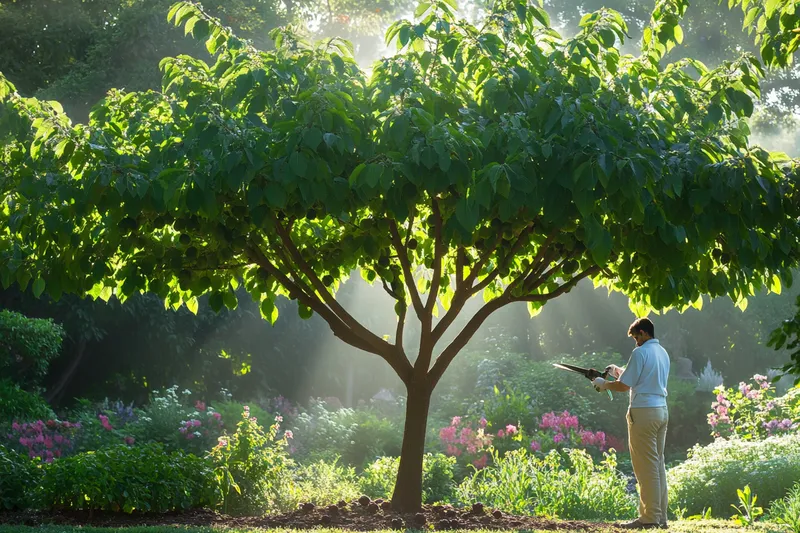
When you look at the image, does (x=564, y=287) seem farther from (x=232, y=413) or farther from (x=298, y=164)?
(x=232, y=413)

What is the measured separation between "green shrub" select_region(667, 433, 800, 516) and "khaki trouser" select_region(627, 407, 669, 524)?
104 inches

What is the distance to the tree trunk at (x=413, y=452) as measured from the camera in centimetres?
712

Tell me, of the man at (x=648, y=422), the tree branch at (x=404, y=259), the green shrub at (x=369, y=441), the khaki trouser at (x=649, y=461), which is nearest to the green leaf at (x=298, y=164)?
the tree branch at (x=404, y=259)

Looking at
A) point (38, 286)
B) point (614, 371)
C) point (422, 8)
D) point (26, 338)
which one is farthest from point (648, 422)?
point (26, 338)

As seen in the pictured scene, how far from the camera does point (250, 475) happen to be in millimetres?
8945

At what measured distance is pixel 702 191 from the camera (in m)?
5.11

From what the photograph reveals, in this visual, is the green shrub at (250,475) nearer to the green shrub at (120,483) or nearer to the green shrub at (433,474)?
the green shrub at (120,483)

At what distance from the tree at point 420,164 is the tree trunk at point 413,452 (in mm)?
22

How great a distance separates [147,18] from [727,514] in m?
13.4

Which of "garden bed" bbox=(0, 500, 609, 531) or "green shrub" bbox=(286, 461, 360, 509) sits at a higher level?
"green shrub" bbox=(286, 461, 360, 509)

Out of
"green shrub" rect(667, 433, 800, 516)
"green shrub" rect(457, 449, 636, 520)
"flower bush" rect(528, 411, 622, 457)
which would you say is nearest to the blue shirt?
"green shrub" rect(457, 449, 636, 520)

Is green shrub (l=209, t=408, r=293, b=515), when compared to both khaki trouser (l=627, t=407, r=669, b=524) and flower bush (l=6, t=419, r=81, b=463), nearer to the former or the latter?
flower bush (l=6, t=419, r=81, b=463)

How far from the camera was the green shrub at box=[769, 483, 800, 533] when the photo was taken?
8.16 m

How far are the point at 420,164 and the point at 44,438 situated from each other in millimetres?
8519
